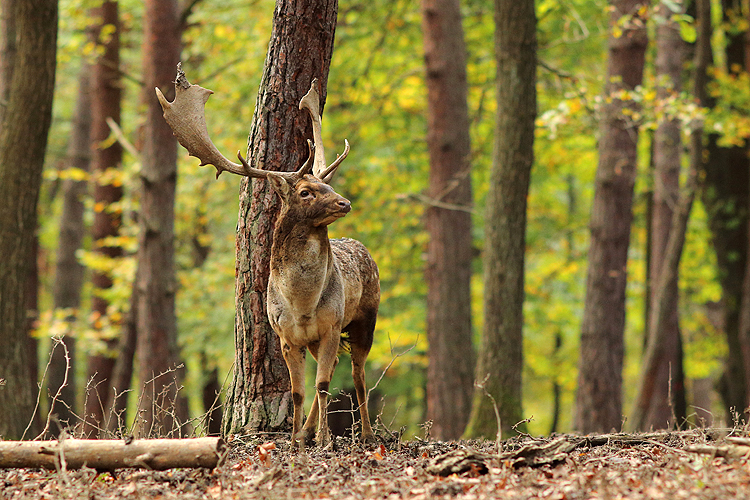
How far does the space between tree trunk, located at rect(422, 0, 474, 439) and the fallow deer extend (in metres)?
6.92

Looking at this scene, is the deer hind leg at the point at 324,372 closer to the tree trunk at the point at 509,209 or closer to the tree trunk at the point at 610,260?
the tree trunk at the point at 509,209

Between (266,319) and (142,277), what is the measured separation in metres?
7.41

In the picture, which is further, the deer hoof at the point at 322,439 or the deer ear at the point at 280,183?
the deer hoof at the point at 322,439

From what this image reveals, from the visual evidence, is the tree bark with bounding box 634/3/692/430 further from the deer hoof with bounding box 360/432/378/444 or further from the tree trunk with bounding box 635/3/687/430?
the deer hoof with bounding box 360/432/378/444

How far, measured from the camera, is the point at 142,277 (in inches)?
552

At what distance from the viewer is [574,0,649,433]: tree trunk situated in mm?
13164

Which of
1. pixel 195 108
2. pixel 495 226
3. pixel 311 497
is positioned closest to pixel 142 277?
pixel 495 226

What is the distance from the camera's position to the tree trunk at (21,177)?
31.0 feet

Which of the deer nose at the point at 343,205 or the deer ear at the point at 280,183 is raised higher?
the deer ear at the point at 280,183

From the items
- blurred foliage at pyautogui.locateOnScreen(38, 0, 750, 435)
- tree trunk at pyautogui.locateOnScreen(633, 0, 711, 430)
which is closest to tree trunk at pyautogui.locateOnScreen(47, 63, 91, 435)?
blurred foliage at pyautogui.locateOnScreen(38, 0, 750, 435)

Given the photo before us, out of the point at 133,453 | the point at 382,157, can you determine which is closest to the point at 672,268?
Answer: the point at 382,157

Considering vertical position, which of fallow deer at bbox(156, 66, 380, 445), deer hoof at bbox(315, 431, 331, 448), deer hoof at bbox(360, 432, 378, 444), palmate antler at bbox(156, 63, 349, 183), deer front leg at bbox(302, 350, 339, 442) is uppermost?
palmate antler at bbox(156, 63, 349, 183)

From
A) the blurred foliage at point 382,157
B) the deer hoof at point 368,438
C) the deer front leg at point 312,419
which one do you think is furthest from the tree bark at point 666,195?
the deer front leg at point 312,419

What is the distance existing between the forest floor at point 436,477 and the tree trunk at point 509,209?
385 centimetres
